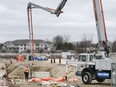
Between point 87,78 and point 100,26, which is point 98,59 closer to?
point 87,78

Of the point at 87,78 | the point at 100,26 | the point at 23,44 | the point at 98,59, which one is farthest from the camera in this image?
the point at 23,44

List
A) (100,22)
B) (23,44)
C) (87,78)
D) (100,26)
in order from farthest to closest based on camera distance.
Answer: (23,44) → (87,78) → (100,22) → (100,26)

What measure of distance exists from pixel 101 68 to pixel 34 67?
27.7 meters

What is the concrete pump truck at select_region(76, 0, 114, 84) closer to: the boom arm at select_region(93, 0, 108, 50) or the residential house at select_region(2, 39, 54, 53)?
the boom arm at select_region(93, 0, 108, 50)

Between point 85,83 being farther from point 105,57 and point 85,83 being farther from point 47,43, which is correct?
point 47,43

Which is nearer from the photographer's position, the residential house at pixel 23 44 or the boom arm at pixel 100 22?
the boom arm at pixel 100 22

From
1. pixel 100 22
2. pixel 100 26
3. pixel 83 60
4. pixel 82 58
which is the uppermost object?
pixel 100 22

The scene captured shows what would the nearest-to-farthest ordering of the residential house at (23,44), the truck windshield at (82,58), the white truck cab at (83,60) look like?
1. the white truck cab at (83,60)
2. the truck windshield at (82,58)
3. the residential house at (23,44)

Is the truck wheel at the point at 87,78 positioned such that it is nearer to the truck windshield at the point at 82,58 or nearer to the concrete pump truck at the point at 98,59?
the concrete pump truck at the point at 98,59

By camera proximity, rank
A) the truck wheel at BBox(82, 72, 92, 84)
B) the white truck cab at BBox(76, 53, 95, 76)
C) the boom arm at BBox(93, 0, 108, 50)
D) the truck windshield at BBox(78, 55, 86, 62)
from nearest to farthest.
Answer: the boom arm at BBox(93, 0, 108, 50) → the truck wheel at BBox(82, 72, 92, 84) → the white truck cab at BBox(76, 53, 95, 76) → the truck windshield at BBox(78, 55, 86, 62)

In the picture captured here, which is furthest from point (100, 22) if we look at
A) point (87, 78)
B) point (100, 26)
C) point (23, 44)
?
point (23, 44)

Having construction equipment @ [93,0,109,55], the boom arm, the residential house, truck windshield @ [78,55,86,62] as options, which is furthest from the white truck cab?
the residential house

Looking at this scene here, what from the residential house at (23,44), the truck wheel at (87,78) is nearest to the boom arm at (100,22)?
the truck wheel at (87,78)

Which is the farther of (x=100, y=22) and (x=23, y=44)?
(x=23, y=44)
